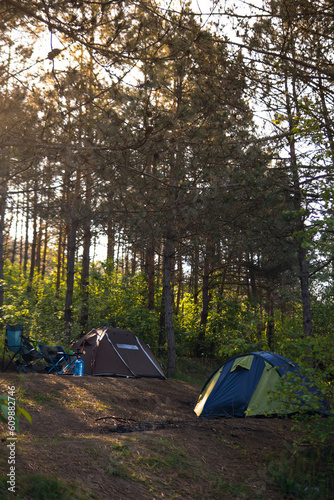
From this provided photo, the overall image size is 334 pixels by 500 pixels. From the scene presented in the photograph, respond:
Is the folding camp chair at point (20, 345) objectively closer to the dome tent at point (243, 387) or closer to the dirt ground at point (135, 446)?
the dirt ground at point (135, 446)

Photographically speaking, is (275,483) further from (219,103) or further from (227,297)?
(227,297)

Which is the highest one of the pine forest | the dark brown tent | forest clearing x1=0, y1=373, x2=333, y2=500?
the pine forest

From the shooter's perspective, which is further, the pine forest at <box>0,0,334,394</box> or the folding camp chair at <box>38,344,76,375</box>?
the folding camp chair at <box>38,344,76,375</box>

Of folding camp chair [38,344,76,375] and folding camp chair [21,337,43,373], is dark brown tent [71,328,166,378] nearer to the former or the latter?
folding camp chair [38,344,76,375]

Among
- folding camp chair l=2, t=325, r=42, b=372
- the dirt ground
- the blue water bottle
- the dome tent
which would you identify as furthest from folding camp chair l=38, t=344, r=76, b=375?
the dome tent

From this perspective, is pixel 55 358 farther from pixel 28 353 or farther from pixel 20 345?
pixel 20 345

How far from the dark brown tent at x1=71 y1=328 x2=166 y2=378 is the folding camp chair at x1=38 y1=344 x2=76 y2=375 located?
1.59 ft

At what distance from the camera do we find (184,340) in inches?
707

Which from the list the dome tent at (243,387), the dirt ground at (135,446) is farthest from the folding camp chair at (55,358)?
the dome tent at (243,387)

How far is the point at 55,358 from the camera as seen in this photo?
10.8 meters

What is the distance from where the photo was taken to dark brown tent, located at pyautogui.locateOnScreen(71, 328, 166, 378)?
11070mm

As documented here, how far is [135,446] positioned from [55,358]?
5.96m

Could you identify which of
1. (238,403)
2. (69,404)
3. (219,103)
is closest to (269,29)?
(219,103)

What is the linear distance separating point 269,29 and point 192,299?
50.1ft
